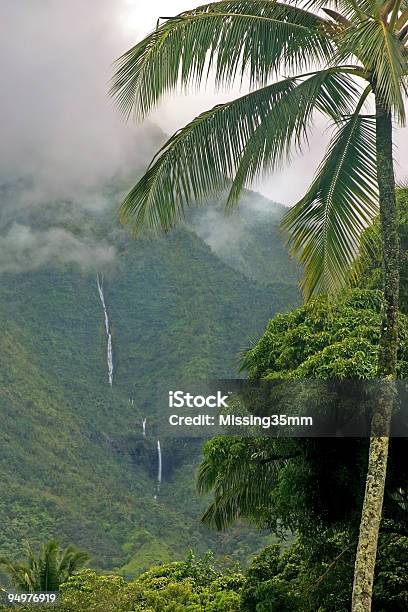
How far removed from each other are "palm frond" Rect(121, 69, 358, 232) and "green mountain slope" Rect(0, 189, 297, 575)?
3218 cm

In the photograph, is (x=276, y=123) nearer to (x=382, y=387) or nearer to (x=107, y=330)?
(x=382, y=387)

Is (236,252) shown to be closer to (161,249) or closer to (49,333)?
(161,249)

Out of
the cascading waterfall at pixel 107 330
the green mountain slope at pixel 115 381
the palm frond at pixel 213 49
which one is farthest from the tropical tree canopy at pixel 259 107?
the cascading waterfall at pixel 107 330

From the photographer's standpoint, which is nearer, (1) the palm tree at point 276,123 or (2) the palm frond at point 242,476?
(1) the palm tree at point 276,123

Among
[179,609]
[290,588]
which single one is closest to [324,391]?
[290,588]

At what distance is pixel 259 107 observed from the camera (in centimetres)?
683

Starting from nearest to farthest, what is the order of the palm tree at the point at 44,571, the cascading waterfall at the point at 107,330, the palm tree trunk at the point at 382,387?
1. the palm tree trunk at the point at 382,387
2. the palm tree at the point at 44,571
3. the cascading waterfall at the point at 107,330

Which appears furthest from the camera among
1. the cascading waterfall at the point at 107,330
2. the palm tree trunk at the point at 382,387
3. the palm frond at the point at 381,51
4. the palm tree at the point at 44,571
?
the cascading waterfall at the point at 107,330

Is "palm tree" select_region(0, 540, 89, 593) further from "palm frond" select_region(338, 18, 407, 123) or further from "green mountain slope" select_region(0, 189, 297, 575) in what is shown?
"palm frond" select_region(338, 18, 407, 123)

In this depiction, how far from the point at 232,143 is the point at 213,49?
671mm

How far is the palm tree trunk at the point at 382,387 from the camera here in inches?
259

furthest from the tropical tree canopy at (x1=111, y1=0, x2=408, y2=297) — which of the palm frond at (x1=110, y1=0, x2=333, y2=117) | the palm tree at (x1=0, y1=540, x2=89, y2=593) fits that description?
the palm tree at (x1=0, y1=540, x2=89, y2=593)


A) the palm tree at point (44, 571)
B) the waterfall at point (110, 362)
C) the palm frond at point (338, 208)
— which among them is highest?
the waterfall at point (110, 362)

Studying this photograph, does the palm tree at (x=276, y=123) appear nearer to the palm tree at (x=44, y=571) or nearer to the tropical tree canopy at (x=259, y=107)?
the tropical tree canopy at (x=259, y=107)
